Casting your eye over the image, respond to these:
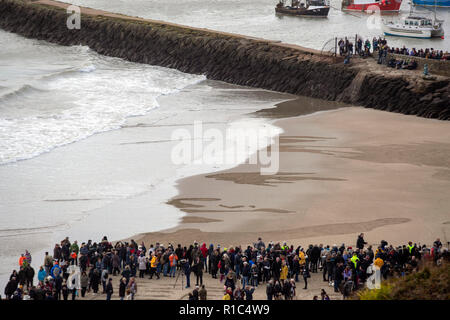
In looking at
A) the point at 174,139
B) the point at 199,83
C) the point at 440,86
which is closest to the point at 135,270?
the point at 174,139

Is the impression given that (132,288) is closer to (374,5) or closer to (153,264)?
(153,264)

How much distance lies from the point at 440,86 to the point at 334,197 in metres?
17.0

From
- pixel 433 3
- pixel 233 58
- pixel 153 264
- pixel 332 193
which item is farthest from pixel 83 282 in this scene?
pixel 433 3

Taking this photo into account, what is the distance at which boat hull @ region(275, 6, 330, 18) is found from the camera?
78938 millimetres

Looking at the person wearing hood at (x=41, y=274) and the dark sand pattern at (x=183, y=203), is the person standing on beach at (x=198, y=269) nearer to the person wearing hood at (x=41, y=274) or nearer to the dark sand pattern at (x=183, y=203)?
the person wearing hood at (x=41, y=274)

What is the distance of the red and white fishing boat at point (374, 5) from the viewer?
8262 cm

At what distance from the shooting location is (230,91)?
47.4 m

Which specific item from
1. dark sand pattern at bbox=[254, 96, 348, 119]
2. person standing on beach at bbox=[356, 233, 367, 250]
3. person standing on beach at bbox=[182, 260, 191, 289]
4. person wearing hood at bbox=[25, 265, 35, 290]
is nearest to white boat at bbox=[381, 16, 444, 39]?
dark sand pattern at bbox=[254, 96, 348, 119]

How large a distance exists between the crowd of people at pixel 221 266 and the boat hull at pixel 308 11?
200ft

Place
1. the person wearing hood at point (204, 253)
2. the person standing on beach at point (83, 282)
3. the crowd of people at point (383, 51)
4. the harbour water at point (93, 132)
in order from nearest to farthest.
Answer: the person standing on beach at point (83, 282) < the person wearing hood at point (204, 253) < the harbour water at point (93, 132) < the crowd of people at point (383, 51)

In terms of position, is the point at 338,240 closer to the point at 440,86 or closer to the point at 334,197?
the point at 334,197

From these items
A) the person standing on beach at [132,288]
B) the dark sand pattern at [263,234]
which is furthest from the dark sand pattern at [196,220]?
the person standing on beach at [132,288]

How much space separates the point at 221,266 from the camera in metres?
20.3
